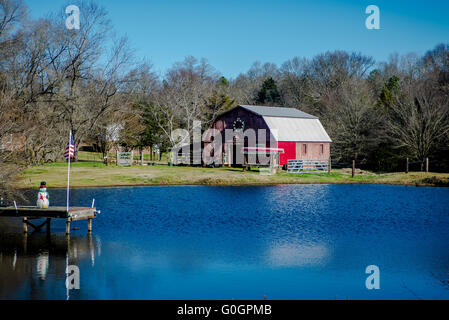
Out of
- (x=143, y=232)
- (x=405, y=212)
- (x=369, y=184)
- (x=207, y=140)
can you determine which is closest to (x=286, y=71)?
(x=207, y=140)

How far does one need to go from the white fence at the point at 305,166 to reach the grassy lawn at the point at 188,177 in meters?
1.80

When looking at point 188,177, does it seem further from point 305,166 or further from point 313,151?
point 313,151

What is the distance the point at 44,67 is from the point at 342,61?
68.0m

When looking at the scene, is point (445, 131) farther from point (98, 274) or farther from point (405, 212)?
point (98, 274)

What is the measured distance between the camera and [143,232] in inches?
854

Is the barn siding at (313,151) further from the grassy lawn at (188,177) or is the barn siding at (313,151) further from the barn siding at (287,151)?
the grassy lawn at (188,177)

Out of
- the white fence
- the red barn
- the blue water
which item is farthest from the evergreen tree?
the blue water

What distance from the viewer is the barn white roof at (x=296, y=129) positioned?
52.5m

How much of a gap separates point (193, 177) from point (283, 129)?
45.6ft

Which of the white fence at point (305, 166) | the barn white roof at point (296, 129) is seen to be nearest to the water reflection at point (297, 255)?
the white fence at point (305, 166)

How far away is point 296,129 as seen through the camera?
2170 inches

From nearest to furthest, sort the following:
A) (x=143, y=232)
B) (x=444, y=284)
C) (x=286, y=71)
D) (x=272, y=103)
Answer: (x=444, y=284) → (x=143, y=232) → (x=272, y=103) → (x=286, y=71)

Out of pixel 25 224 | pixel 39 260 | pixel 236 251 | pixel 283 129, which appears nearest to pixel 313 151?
pixel 283 129

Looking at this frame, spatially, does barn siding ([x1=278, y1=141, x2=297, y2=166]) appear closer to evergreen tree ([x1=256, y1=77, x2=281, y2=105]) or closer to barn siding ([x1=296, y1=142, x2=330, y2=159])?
barn siding ([x1=296, y1=142, x2=330, y2=159])
